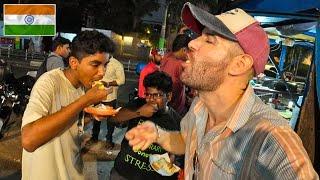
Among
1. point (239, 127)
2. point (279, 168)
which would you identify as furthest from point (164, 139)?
point (279, 168)

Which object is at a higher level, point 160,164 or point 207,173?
point 207,173

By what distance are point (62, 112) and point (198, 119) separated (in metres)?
0.80

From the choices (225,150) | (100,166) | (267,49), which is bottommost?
(100,166)

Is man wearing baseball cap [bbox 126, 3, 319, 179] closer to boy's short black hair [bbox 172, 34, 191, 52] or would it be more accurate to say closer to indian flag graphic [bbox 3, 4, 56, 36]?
boy's short black hair [bbox 172, 34, 191, 52]

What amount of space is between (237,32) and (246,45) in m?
0.07

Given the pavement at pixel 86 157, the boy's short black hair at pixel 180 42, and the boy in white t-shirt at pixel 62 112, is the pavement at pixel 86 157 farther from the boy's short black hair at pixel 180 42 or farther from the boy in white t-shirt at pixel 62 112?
the boy in white t-shirt at pixel 62 112

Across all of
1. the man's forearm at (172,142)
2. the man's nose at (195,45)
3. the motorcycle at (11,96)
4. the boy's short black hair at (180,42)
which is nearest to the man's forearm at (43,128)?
the man's forearm at (172,142)

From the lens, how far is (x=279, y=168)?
1.36 meters

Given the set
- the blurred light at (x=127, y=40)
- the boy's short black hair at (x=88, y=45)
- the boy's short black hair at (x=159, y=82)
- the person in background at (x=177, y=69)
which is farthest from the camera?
the blurred light at (x=127, y=40)

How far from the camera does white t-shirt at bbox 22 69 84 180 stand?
2.39 meters

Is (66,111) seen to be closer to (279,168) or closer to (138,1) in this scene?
(279,168)

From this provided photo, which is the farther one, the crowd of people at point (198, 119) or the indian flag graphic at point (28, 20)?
the indian flag graphic at point (28, 20)

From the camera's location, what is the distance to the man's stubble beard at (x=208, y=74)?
1.78 m

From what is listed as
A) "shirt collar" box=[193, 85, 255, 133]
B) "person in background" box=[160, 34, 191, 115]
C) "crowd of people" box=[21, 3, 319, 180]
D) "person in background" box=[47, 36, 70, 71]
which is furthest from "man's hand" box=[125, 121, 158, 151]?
"person in background" box=[47, 36, 70, 71]
